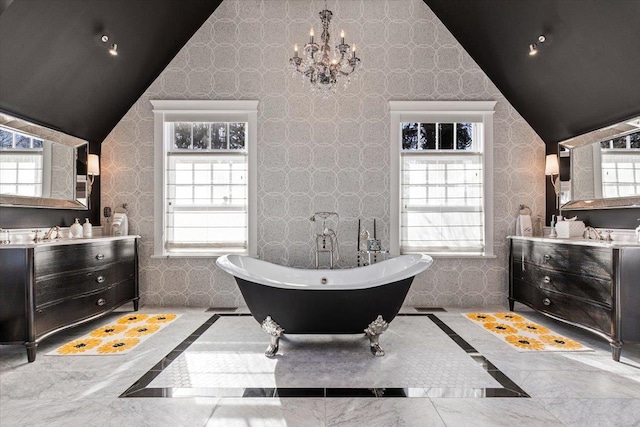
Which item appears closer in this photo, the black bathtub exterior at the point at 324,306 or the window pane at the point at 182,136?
the black bathtub exterior at the point at 324,306

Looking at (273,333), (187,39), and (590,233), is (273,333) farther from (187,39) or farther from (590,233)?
(187,39)

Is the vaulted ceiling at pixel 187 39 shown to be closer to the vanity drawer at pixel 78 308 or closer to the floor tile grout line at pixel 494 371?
the vanity drawer at pixel 78 308

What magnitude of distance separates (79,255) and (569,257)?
3.94 meters

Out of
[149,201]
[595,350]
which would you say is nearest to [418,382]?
[595,350]

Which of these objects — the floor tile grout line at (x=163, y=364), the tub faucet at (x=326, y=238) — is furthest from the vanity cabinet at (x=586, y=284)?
the floor tile grout line at (x=163, y=364)

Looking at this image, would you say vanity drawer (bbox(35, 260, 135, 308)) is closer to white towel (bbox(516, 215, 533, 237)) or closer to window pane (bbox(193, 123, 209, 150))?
window pane (bbox(193, 123, 209, 150))

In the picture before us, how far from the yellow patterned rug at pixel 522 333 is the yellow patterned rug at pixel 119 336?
2916mm

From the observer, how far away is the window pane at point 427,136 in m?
4.01

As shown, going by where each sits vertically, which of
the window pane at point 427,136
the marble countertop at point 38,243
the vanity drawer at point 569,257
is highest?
the window pane at point 427,136

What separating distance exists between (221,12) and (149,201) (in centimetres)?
218

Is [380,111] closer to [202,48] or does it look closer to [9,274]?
[202,48]

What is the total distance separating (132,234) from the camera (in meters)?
3.93

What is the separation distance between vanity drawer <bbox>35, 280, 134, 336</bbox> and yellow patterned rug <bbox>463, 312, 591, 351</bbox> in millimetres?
3366

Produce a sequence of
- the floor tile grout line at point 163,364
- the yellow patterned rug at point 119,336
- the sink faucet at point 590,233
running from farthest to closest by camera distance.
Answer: the sink faucet at point 590,233
the yellow patterned rug at point 119,336
the floor tile grout line at point 163,364
